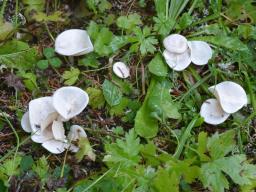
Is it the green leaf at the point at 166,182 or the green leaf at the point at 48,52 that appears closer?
the green leaf at the point at 166,182

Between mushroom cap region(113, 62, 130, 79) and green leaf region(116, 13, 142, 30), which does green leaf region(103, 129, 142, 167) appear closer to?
mushroom cap region(113, 62, 130, 79)

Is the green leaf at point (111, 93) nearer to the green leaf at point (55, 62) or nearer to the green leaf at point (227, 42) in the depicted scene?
the green leaf at point (55, 62)

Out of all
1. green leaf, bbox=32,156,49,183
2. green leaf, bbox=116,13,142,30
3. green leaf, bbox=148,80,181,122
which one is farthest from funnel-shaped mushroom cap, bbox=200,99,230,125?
green leaf, bbox=32,156,49,183

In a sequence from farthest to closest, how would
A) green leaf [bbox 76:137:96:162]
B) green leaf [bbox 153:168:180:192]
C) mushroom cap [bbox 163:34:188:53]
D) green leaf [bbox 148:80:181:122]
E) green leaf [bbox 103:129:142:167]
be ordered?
mushroom cap [bbox 163:34:188:53] < green leaf [bbox 148:80:181:122] < green leaf [bbox 76:137:96:162] < green leaf [bbox 103:129:142:167] < green leaf [bbox 153:168:180:192]

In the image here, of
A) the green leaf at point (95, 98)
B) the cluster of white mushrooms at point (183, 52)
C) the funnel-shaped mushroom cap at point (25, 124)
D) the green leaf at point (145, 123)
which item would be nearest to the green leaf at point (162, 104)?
the green leaf at point (145, 123)

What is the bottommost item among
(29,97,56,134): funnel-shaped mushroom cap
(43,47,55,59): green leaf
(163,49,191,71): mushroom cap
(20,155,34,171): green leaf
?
(20,155,34,171): green leaf

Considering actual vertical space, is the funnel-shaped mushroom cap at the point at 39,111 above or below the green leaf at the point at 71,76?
below

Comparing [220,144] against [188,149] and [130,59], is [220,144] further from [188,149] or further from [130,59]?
[130,59]
